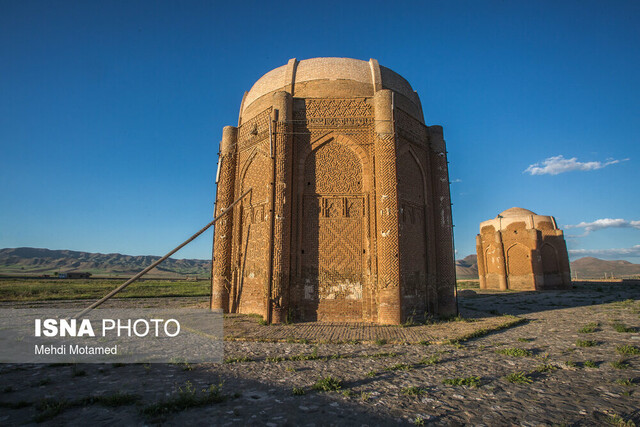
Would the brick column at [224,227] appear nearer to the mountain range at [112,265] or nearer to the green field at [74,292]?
the green field at [74,292]

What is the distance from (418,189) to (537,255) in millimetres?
20778

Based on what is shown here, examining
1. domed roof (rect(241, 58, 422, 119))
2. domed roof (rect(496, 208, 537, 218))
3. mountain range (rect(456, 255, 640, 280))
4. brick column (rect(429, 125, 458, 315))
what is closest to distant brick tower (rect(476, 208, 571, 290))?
domed roof (rect(496, 208, 537, 218))

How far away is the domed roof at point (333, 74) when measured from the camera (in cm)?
1291

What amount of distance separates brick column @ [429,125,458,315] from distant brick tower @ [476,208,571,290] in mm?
18743

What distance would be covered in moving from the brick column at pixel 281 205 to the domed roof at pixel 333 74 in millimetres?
1466

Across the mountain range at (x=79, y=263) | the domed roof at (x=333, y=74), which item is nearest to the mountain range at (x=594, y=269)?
the domed roof at (x=333, y=74)

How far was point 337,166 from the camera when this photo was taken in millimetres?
12109

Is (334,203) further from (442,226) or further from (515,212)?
(515,212)

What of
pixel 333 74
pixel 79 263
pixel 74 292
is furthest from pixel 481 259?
pixel 79 263

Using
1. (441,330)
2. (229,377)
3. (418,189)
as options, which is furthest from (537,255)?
(229,377)

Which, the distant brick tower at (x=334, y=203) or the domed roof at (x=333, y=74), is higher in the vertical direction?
the domed roof at (x=333, y=74)

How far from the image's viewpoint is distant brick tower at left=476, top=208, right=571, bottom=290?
90.7ft

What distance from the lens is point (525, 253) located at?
28125 mm

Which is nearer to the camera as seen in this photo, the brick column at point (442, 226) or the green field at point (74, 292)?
the brick column at point (442, 226)
